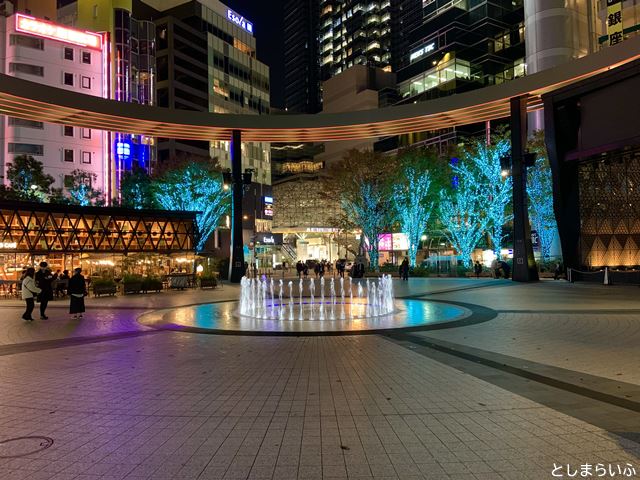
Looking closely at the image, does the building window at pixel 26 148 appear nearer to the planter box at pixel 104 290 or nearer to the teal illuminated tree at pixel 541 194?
the planter box at pixel 104 290

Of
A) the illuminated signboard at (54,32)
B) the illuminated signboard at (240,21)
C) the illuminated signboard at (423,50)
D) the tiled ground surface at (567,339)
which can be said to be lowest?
the tiled ground surface at (567,339)

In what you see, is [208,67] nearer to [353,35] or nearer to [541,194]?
[541,194]

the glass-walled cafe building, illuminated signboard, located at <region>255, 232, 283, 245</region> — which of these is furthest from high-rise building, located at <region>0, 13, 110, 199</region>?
illuminated signboard, located at <region>255, 232, 283, 245</region>

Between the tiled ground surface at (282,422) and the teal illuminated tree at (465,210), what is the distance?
1263 inches

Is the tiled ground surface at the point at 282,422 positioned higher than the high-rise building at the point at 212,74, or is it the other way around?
the high-rise building at the point at 212,74

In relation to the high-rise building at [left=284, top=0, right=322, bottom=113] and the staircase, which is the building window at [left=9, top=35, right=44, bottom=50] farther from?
the high-rise building at [left=284, top=0, right=322, bottom=113]

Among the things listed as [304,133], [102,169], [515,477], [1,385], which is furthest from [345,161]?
[515,477]

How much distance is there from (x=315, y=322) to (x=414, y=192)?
28566 millimetres

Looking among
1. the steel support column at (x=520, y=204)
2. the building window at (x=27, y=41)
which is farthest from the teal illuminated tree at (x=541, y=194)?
the building window at (x=27, y=41)

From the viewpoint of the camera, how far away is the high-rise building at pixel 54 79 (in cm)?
5125

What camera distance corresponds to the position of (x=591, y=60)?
23.5 metres

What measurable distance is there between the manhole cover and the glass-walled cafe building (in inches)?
1048

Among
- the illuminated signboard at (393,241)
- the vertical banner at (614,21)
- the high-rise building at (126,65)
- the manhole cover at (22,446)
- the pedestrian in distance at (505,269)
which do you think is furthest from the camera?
the high-rise building at (126,65)

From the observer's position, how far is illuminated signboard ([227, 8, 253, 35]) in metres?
81.2
